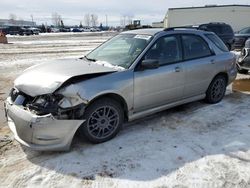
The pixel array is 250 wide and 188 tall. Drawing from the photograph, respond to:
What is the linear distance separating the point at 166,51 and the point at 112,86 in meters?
1.43

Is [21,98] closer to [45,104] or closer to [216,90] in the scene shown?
[45,104]

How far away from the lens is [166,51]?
4988 millimetres

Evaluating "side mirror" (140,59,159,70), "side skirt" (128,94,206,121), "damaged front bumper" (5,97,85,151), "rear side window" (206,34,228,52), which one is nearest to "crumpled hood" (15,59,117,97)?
"damaged front bumper" (5,97,85,151)

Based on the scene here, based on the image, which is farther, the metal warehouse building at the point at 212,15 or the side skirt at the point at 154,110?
the metal warehouse building at the point at 212,15

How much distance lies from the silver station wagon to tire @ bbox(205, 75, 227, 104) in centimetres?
3

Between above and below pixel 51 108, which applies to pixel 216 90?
below

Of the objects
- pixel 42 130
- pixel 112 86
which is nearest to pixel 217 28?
pixel 112 86

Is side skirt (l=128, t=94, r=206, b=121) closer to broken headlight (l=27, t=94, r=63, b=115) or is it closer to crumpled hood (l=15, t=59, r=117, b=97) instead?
crumpled hood (l=15, t=59, r=117, b=97)

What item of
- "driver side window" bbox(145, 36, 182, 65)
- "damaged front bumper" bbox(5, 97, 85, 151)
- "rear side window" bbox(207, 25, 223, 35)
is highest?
"driver side window" bbox(145, 36, 182, 65)

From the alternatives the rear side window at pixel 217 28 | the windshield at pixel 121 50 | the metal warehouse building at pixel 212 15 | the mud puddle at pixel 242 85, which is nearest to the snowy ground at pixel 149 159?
the windshield at pixel 121 50

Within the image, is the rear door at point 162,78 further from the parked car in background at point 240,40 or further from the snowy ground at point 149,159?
the parked car in background at point 240,40

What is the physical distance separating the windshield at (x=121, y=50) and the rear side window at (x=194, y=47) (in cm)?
87

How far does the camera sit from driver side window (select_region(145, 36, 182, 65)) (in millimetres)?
4773

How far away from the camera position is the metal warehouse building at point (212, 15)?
144ft
